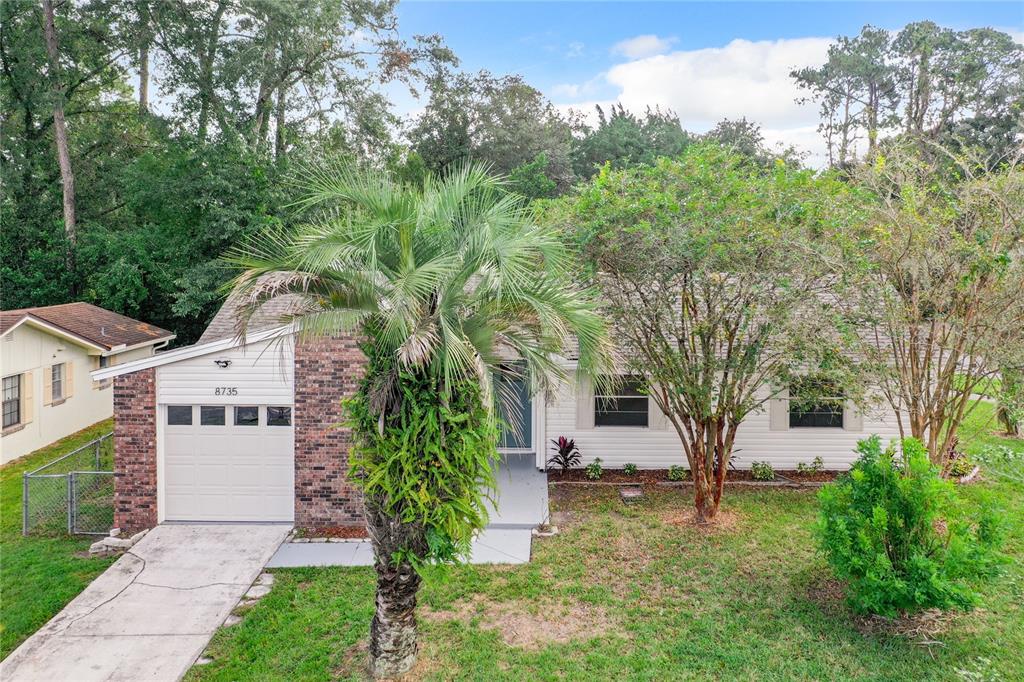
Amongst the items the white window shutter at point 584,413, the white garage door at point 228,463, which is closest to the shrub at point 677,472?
the white window shutter at point 584,413

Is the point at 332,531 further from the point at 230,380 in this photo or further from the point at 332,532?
the point at 230,380

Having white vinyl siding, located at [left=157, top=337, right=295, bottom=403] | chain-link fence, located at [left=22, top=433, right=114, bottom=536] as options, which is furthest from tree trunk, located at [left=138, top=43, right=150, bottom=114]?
white vinyl siding, located at [left=157, top=337, right=295, bottom=403]

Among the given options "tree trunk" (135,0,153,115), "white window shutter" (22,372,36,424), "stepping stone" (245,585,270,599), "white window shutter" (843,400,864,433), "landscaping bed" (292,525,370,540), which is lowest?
"stepping stone" (245,585,270,599)

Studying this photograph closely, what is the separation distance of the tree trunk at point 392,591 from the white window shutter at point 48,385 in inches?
519

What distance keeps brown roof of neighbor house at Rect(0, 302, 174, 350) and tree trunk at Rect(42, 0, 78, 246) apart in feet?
11.6

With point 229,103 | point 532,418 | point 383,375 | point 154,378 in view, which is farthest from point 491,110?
point 383,375

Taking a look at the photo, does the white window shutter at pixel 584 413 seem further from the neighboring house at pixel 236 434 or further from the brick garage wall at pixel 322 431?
the brick garage wall at pixel 322 431

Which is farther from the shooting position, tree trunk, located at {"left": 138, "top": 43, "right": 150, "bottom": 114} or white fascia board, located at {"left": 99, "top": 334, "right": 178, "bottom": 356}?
tree trunk, located at {"left": 138, "top": 43, "right": 150, "bottom": 114}

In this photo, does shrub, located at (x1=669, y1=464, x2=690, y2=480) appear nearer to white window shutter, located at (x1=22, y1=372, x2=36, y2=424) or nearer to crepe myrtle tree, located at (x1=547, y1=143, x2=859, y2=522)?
crepe myrtle tree, located at (x1=547, y1=143, x2=859, y2=522)

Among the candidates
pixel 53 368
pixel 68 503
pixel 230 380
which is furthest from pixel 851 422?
pixel 53 368

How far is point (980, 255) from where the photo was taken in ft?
23.6

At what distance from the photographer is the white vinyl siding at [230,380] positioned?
891cm

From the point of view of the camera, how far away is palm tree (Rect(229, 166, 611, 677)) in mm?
5047

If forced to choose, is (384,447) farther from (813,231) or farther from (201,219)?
(201,219)
